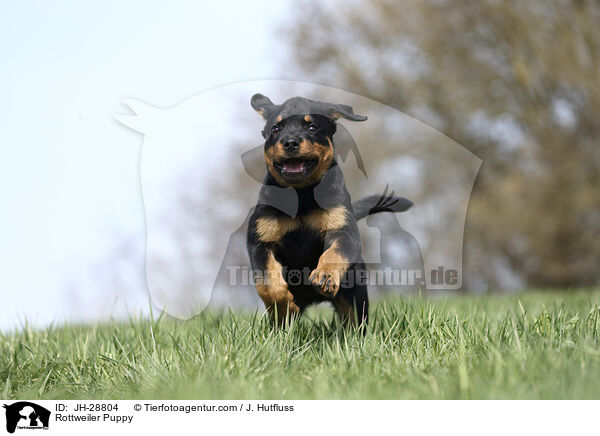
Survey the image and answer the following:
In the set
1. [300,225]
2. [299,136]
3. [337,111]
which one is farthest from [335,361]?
[337,111]

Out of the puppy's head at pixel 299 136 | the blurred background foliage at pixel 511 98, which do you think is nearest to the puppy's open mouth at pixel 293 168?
the puppy's head at pixel 299 136

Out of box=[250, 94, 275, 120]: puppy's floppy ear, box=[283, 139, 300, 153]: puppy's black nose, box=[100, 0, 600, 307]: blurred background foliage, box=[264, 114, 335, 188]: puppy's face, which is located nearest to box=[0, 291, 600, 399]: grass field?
box=[264, 114, 335, 188]: puppy's face

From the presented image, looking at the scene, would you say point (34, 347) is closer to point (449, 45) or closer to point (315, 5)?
point (315, 5)

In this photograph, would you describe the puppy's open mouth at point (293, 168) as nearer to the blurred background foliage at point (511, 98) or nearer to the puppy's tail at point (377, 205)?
the puppy's tail at point (377, 205)

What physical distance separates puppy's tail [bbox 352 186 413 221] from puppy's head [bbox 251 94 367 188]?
0.41 m

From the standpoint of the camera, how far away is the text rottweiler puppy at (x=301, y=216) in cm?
250

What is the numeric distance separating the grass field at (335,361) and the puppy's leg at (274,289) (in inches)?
5.2

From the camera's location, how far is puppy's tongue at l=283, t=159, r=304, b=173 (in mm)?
2484

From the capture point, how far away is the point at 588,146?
32.4ft

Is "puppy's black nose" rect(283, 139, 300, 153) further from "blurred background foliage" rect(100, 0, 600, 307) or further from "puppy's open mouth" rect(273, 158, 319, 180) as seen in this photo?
"blurred background foliage" rect(100, 0, 600, 307)

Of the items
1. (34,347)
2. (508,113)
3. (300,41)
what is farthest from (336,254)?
(508,113)

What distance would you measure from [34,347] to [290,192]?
223 centimetres
